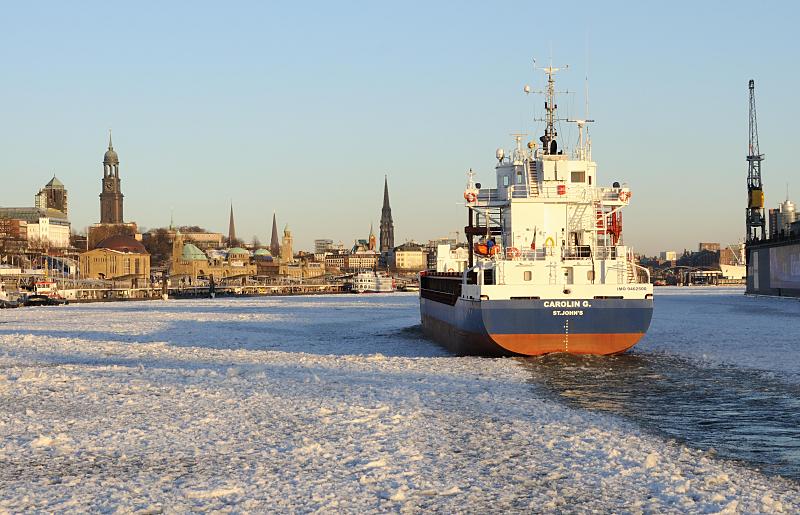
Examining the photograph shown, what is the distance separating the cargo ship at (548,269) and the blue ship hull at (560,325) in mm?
38

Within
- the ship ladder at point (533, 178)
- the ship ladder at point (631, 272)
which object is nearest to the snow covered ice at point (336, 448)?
the ship ladder at point (631, 272)

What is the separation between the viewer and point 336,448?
729 inches

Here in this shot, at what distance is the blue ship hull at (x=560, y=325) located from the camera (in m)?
35.4

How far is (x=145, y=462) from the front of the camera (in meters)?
17.4

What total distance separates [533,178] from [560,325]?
9.90m

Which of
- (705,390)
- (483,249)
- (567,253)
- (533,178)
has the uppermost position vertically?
(533,178)

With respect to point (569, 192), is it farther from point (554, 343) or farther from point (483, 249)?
point (554, 343)

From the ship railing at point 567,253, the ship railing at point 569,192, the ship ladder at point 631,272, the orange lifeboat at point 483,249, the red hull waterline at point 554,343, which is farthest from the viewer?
the ship railing at point 569,192

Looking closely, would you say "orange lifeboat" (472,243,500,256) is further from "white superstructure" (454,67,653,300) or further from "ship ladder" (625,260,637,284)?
"ship ladder" (625,260,637,284)

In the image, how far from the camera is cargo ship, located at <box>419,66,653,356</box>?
1398 inches

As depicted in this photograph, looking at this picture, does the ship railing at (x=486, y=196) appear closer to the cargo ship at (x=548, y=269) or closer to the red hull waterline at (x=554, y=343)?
the cargo ship at (x=548, y=269)

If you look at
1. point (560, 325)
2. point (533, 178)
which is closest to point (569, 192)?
point (533, 178)

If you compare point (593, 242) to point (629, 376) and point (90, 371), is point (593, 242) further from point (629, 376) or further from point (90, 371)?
point (90, 371)

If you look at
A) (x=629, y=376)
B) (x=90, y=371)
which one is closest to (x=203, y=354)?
(x=90, y=371)
